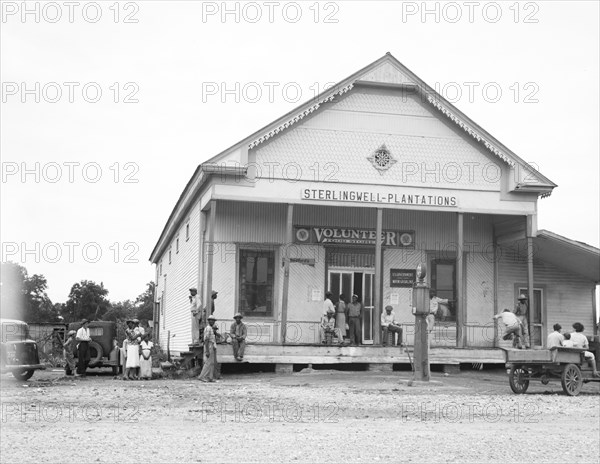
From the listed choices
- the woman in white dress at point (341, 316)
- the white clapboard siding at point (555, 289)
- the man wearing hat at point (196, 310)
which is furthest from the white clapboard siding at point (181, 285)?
the white clapboard siding at point (555, 289)

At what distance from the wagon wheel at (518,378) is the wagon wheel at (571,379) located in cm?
81

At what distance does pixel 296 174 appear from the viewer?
26.1 m

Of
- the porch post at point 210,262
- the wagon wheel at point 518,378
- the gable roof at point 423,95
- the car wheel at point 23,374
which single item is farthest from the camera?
the gable roof at point 423,95

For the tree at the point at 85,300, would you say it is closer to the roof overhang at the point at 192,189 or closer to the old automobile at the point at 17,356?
the roof overhang at the point at 192,189

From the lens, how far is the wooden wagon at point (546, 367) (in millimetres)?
19516

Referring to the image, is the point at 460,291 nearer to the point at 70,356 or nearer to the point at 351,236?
the point at 351,236

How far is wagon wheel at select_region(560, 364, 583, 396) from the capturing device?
19.6 meters

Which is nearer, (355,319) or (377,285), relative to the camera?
(377,285)

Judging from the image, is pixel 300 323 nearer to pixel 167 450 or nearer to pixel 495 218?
pixel 495 218

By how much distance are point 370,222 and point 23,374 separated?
11.4m

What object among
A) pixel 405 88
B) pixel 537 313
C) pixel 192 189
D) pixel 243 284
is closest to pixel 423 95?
pixel 405 88

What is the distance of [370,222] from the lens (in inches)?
1121

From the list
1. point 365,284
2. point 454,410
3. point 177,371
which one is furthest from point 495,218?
point 454,410

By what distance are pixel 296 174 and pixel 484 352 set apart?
7.60m
